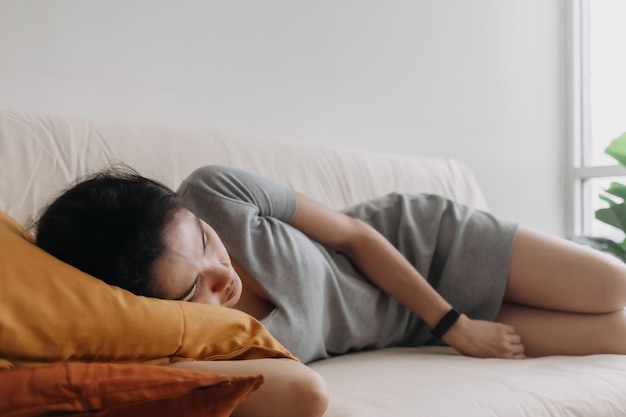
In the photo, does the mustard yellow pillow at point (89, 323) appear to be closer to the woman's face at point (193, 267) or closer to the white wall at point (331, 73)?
the woman's face at point (193, 267)

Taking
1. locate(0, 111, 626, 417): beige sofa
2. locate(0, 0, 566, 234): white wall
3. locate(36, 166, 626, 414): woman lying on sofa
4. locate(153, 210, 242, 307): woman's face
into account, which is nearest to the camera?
locate(153, 210, 242, 307): woman's face

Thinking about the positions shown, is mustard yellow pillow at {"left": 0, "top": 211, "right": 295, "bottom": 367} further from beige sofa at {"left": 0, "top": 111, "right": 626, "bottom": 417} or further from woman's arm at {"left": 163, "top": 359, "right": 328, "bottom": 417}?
beige sofa at {"left": 0, "top": 111, "right": 626, "bottom": 417}

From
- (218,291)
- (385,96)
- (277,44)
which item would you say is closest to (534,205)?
(385,96)

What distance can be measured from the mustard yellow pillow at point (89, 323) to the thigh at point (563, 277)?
2.73ft

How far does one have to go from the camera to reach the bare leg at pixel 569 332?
150 centimetres

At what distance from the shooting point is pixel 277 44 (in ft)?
7.50

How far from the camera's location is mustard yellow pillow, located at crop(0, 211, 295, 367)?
2.50 ft

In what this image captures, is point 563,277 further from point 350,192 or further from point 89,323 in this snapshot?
point 89,323

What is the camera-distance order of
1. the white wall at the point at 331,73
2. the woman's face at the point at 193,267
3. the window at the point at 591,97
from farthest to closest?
1. the window at the point at 591,97
2. the white wall at the point at 331,73
3. the woman's face at the point at 193,267

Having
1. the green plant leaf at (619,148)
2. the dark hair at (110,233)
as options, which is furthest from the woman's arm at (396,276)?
the green plant leaf at (619,148)

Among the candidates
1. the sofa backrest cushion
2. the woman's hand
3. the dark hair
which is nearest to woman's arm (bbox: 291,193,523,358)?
the woman's hand

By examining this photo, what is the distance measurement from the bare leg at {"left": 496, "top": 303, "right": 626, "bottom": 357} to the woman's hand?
0.07 m

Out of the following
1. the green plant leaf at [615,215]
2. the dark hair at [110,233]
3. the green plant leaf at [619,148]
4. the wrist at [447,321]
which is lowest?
the green plant leaf at [615,215]

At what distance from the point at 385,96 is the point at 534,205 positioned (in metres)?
1.01
